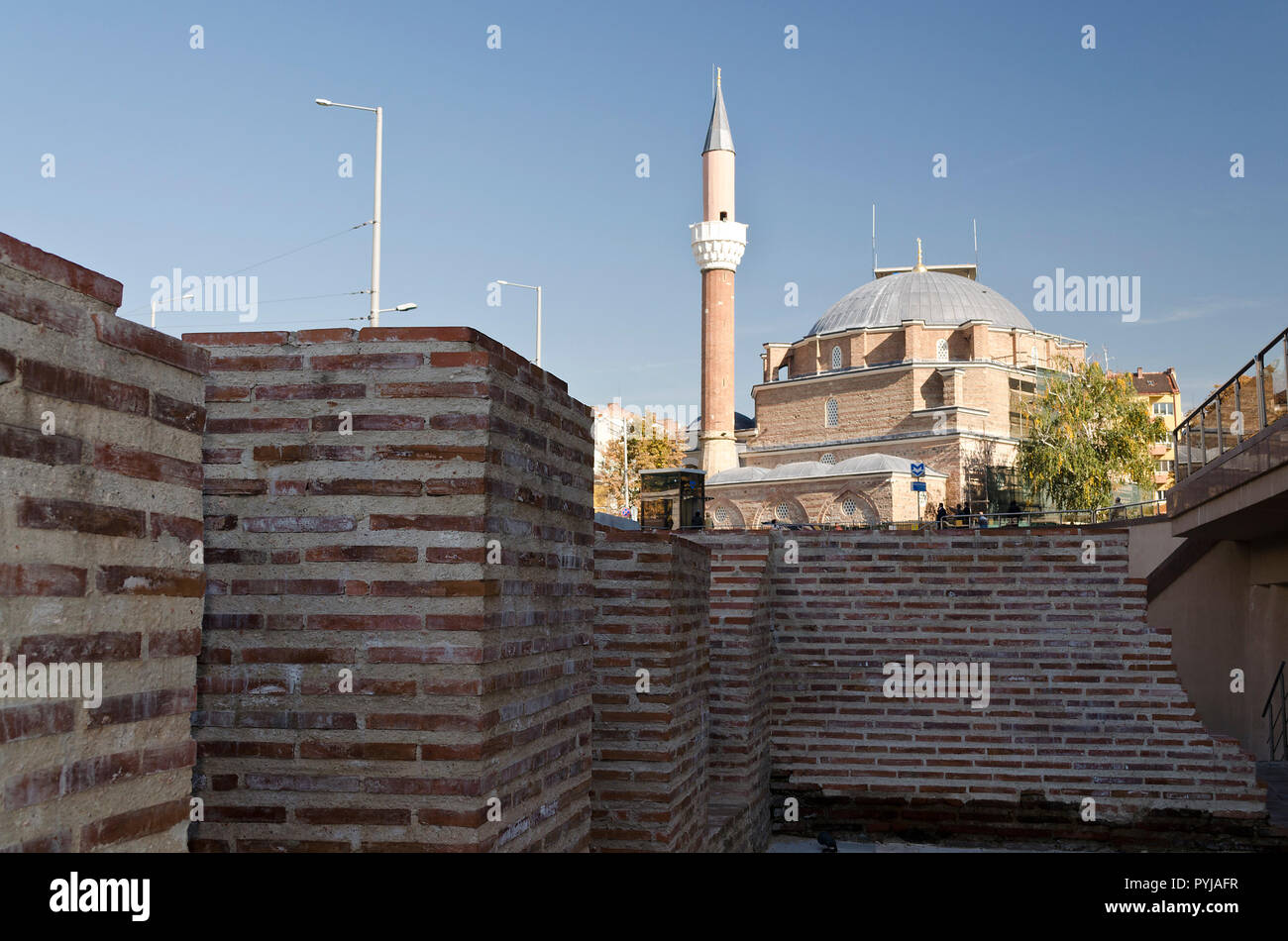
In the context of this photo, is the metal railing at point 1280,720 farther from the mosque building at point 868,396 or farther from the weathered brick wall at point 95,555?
the mosque building at point 868,396

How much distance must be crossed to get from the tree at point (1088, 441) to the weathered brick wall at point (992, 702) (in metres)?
26.7

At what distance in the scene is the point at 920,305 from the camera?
46.3 metres

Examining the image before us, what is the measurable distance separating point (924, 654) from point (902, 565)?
0.75 meters

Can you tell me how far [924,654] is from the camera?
32.0 feet

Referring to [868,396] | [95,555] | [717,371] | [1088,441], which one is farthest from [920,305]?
[95,555]

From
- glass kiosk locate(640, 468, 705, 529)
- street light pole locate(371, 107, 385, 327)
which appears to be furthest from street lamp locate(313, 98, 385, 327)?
glass kiosk locate(640, 468, 705, 529)

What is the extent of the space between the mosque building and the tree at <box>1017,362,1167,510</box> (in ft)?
7.47

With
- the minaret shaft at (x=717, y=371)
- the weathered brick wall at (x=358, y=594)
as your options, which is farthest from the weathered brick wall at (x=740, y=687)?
the minaret shaft at (x=717, y=371)

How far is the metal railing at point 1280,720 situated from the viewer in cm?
1395

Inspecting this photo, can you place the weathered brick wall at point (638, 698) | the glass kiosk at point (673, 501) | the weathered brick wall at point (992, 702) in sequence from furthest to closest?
the glass kiosk at point (673, 501) < the weathered brick wall at point (992, 702) < the weathered brick wall at point (638, 698)

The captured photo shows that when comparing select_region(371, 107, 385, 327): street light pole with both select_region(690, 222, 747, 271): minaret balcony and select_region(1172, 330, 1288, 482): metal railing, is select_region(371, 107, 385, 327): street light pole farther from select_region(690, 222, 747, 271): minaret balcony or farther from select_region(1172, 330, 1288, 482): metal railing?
select_region(690, 222, 747, 271): minaret balcony

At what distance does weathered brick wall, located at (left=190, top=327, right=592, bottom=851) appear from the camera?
3127 mm

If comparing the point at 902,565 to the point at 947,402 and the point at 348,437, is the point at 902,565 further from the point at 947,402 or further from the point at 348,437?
the point at 947,402
